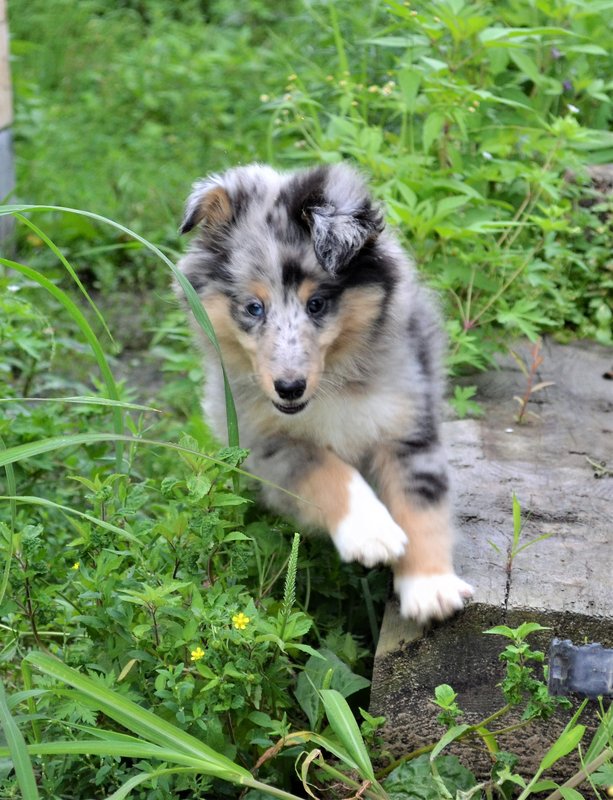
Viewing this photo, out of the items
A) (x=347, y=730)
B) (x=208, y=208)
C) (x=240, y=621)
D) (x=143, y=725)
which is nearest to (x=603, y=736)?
(x=347, y=730)

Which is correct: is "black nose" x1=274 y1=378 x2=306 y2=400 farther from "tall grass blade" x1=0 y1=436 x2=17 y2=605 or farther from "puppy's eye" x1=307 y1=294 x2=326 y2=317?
"tall grass blade" x1=0 y1=436 x2=17 y2=605

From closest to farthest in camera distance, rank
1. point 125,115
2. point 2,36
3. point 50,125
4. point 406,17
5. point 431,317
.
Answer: point 431,317
point 406,17
point 2,36
point 50,125
point 125,115

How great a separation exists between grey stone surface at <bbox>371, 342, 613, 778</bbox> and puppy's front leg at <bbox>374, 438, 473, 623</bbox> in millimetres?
56

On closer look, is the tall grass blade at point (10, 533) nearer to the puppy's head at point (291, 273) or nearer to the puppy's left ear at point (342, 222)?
the puppy's head at point (291, 273)

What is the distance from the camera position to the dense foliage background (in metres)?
2.79

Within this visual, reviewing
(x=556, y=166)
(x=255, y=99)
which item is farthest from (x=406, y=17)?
(x=255, y=99)

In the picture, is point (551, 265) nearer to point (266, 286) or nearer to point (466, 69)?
point (466, 69)

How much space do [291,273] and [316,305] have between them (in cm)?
12

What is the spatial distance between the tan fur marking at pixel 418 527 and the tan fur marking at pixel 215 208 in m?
0.84

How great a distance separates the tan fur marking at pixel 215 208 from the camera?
3.39 meters

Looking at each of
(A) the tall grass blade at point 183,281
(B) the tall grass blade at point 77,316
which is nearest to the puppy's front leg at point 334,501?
(A) the tall grass blade at point 183,281

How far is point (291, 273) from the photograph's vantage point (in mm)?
3230

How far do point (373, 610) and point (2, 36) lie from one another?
392cm

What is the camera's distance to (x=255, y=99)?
26.9 feet
